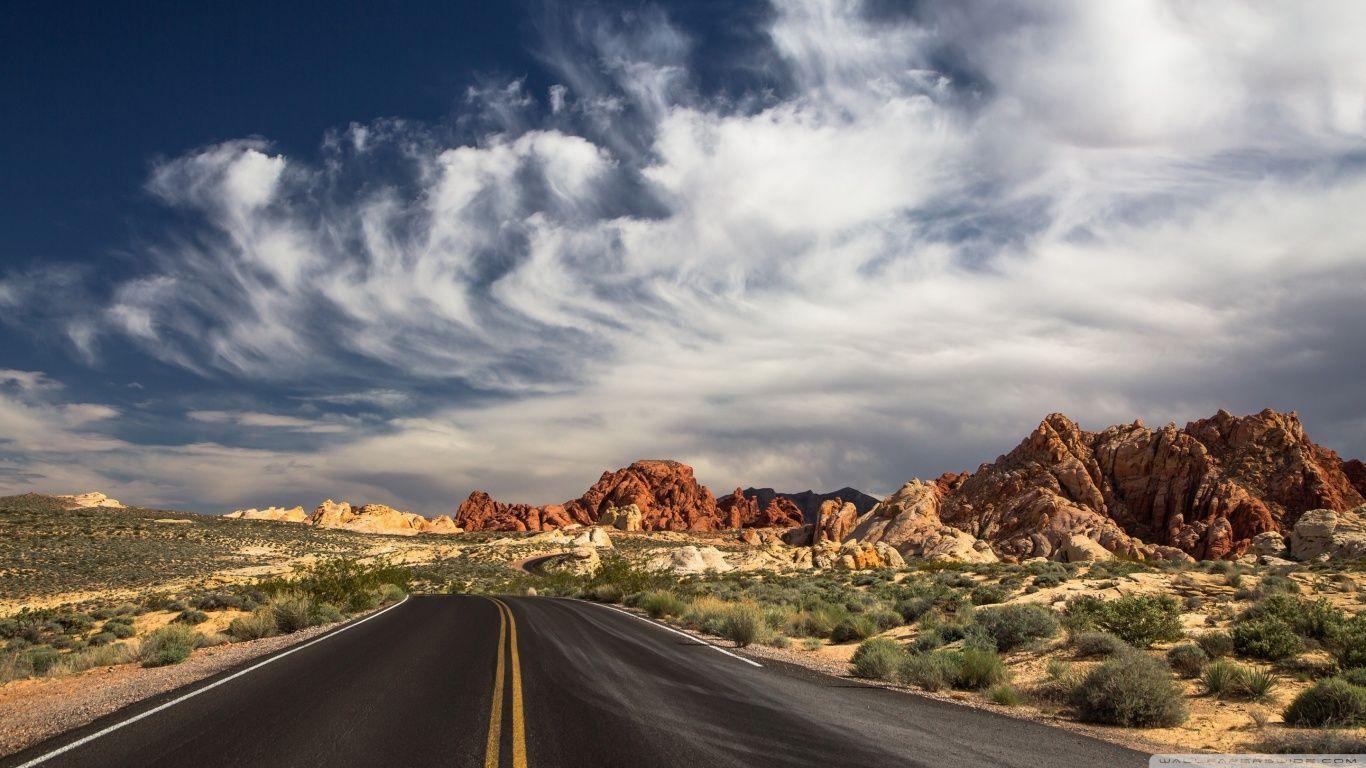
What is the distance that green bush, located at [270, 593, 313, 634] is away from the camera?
21656mm

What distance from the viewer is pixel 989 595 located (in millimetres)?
24531

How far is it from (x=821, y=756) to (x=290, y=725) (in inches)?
245

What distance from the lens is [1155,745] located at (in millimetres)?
8477

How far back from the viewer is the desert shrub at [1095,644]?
13.6 m

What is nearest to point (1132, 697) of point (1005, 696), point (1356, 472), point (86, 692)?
point (1005, 696)

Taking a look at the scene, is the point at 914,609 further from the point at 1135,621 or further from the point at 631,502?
the point at 631,502

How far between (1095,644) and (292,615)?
22.2m

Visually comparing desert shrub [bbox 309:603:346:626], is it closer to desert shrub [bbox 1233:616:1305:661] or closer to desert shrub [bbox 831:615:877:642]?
desert shrub [bbox 831:615:877:642]

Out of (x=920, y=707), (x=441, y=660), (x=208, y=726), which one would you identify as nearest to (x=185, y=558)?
(x=441, y=660)

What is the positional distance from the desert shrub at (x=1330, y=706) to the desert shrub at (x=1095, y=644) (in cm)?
405

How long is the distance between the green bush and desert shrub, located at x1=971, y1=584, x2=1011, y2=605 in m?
22.2

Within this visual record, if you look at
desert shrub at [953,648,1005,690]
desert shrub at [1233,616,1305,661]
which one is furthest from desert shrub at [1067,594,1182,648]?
desert shrub at [953,648,1005,690]

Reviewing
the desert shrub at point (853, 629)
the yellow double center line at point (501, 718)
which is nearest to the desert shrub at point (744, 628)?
the desert shrub at point (853, 629)

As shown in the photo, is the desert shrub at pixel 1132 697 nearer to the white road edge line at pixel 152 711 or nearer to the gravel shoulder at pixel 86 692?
the white road edge line at pixel 152 711
